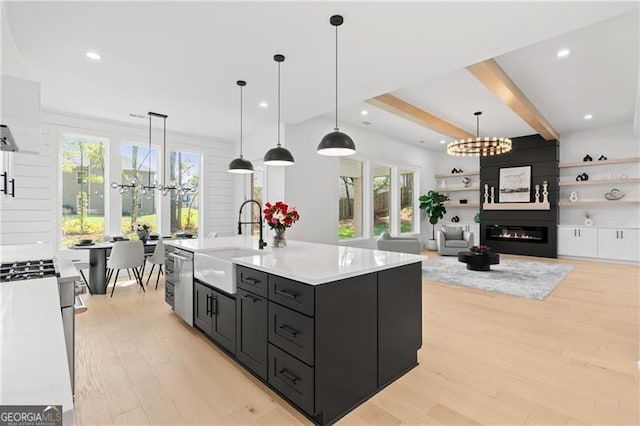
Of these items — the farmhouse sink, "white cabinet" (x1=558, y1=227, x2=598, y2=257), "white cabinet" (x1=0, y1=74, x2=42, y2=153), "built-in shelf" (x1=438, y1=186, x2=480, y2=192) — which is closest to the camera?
"white cabinet" (x1=0, y1=74, x2=42, y2=153)

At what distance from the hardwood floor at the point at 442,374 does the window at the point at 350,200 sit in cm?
337

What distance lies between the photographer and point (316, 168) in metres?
6.16

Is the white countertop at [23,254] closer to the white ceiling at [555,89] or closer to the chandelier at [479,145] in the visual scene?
the white ceiling at [555,89]

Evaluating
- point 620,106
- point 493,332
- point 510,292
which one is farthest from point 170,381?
point 620,106

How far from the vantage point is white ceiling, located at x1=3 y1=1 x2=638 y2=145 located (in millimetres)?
2494

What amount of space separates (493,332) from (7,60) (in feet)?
14.3

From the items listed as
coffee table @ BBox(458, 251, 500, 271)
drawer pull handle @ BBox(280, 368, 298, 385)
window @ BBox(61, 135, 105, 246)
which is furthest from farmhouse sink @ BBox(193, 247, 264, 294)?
coffee table @ BBox(458, 251, 500, 271)

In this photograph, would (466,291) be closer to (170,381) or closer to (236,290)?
(236,290)

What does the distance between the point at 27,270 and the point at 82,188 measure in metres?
4.51

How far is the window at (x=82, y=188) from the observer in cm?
534

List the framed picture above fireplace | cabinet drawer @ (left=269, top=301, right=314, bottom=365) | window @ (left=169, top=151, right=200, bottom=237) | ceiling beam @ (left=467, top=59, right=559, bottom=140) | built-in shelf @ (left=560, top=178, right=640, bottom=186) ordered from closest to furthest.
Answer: cabinet drawer @ (left=269, top=301, right=314, bottom=365) → ceiling beam @ (left=467, top=59, right=559, bottom=140) → window @ (left=169, top=151, right=200, bottom=237) → built-in shelf @ (left=560, top=178, right=640, bottom=186) → the framed picture above fireplace

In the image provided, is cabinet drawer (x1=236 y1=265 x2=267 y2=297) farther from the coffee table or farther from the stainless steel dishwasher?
the coffee table

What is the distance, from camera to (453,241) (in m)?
7.78

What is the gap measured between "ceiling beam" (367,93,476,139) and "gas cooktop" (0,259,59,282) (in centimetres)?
440
